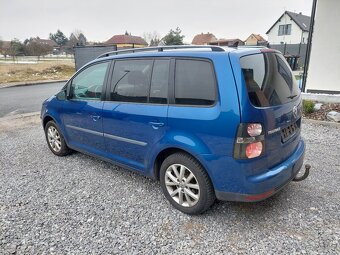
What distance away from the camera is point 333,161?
4266 mm

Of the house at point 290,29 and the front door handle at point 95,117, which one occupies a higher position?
the house at point 290,29

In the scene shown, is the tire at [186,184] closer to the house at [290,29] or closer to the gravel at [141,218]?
the gravel at [141,218]

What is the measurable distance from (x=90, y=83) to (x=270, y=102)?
2.51m

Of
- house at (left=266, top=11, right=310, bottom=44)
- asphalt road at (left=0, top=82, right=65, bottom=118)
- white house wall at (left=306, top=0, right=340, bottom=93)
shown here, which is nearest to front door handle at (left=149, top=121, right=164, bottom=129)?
white house wall at (left=306, top=0, right=340, bottom=93)

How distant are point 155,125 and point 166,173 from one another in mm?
549

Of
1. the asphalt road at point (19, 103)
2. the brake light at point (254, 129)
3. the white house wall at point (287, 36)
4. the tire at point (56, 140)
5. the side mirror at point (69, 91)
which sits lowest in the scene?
the asphalt road at point (19, 103)

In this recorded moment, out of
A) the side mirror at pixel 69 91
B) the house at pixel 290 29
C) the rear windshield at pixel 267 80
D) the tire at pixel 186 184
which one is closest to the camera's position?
the rear windshield at pixel 267 80

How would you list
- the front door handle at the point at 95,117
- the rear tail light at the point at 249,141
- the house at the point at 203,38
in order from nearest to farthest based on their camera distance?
the rear tail light at the point at 249,141 < the front door handle at the point at 95,117 < the house at the point at 203,38

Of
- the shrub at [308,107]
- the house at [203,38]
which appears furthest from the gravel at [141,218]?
the house at [203,38]

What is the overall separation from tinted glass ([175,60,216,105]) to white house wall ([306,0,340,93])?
6.87 m

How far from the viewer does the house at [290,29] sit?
3959 cm

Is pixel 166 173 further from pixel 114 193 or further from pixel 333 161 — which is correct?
pixel 333 161

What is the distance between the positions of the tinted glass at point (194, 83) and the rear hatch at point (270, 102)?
0.89ft

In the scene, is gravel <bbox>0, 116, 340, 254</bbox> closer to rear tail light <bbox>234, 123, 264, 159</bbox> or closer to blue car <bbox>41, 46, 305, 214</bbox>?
blue car <bbox>41, 46, 305, 214</bbox>
